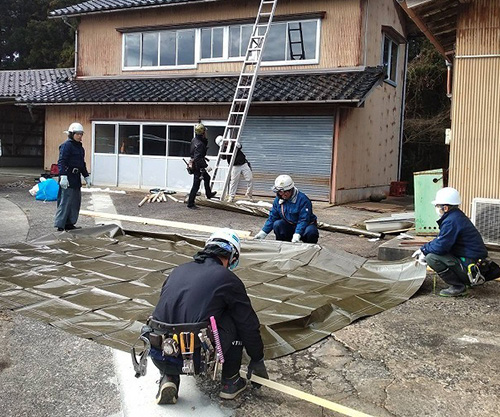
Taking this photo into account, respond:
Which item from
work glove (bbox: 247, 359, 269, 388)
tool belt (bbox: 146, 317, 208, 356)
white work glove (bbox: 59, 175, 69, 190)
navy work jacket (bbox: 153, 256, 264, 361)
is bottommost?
work glove (bbox: 247, 359, 269, 388)

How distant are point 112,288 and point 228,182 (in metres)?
7.19

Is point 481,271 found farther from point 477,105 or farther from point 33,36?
point 33,36

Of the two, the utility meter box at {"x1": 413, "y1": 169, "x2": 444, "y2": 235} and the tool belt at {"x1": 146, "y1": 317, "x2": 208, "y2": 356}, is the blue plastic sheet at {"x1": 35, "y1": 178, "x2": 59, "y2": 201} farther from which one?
the tool belt at {"x1": 146, "y1": 317, "x2": 208, "y2": 356}

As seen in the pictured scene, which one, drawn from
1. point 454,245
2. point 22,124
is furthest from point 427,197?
point 22,124

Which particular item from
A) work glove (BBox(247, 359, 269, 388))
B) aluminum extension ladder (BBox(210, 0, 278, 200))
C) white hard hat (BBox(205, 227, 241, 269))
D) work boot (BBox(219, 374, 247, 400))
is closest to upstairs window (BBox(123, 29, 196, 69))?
aluminum extension ladder (BBox(210, 0, 278, 200))

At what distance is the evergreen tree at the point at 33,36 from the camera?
2934 centimetres

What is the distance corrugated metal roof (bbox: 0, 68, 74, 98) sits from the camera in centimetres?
1828

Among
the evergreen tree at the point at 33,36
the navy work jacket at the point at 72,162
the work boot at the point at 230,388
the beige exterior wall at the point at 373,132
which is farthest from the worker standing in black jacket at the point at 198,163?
the evergreen tree at the point at 33,36

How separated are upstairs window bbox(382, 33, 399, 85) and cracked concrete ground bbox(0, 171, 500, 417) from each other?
11.5m

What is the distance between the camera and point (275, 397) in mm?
3273

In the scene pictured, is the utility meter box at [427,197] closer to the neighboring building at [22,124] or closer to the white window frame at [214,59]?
the white window frame at [214,59]

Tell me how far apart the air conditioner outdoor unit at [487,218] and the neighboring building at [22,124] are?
51.9ft

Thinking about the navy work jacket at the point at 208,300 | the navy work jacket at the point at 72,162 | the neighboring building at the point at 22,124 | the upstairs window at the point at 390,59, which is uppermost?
the upstairs window at the point at 390,59

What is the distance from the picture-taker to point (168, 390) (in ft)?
10.2
